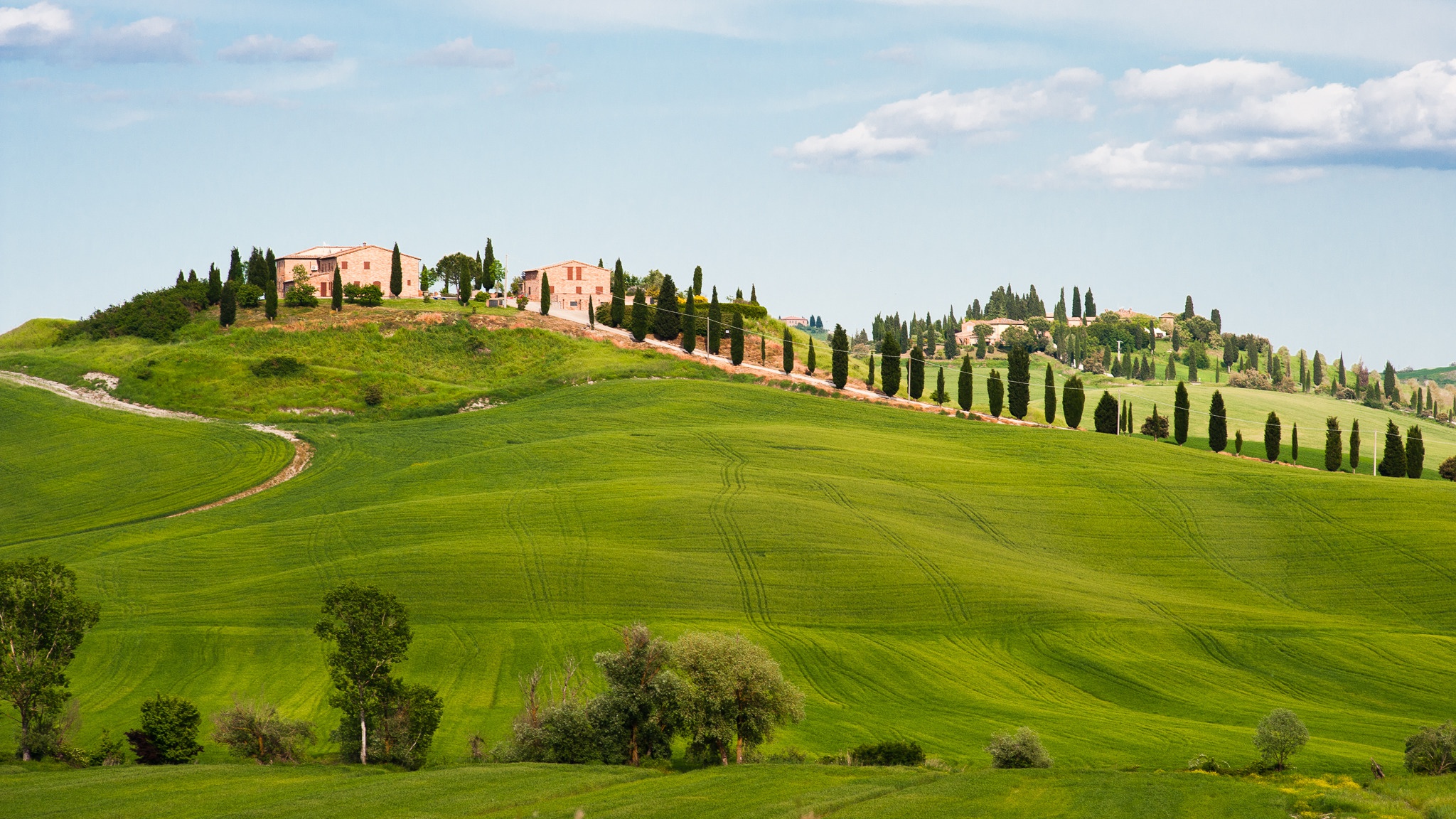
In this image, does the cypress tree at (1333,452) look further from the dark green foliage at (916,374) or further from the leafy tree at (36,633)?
the leafy tree at (36,633)

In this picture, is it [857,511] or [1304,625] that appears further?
[857,511]

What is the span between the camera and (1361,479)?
84.1 meters

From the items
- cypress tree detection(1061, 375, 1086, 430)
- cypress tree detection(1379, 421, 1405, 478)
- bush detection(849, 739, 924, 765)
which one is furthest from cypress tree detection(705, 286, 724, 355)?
bush detection(849, 739, 924, 765)

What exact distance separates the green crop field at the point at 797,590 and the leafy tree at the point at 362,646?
3.24 metres

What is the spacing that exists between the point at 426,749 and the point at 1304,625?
43.1 m

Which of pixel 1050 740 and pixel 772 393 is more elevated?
pixel 772 393

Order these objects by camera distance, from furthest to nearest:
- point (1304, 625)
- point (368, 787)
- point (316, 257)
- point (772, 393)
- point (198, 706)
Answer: point (316, 257), point (772, 393), point (1304, 625), point (198, 706), point (368, 787)

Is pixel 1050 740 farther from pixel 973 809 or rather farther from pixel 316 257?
pixel 316 257

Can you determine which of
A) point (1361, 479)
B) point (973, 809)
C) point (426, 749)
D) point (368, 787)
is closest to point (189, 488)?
point (426, 749)

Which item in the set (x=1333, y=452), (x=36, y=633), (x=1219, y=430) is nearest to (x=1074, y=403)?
(x=1219, y=430)

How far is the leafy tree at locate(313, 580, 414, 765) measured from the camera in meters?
42.6

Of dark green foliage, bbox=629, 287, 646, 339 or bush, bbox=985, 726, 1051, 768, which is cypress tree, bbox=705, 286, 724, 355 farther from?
bush, bbox=985, 726, 1051, 768

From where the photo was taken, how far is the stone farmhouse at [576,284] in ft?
533

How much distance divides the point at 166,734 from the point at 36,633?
714 cm
